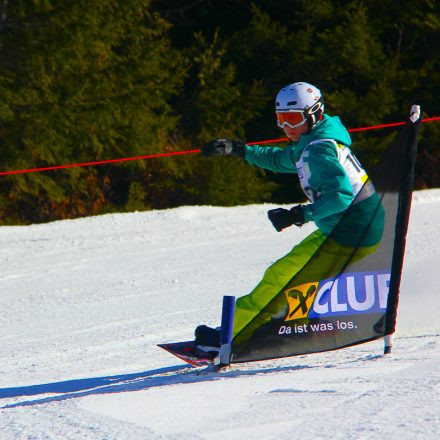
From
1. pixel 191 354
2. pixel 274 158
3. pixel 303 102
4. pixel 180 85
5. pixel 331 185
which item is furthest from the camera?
pixel 180 85

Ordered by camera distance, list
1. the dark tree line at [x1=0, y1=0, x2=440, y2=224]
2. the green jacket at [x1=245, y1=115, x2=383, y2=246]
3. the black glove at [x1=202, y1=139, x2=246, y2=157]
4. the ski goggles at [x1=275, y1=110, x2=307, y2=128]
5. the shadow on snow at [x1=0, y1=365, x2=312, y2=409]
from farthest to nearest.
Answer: the dark tree line at [x1=0, y1=0, x2=440, y2=224] < the black glove at [x1=202, y1=139, x2=246, y2=157] < the ski goggles at [x1=275, y1=110, x2=307, y2=128] < the green jacket at [x1=245, y1=115, x2=383, y2=246] < the shadow on snow at [x1=0, y1=365, x2=312, y2=409]

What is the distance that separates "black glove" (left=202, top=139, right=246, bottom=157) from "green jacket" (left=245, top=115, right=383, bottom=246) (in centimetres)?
60

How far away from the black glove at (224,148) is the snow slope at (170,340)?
124 cm

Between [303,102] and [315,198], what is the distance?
20.5 inches

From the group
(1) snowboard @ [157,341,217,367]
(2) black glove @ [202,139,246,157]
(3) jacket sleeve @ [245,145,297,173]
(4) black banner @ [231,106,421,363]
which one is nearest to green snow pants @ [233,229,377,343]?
(4) black banner @ [231,106,421,363]

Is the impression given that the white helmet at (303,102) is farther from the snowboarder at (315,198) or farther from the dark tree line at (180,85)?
the dark tree line at (180,85)

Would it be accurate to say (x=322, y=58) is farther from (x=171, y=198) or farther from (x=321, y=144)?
(x=321, y=144)

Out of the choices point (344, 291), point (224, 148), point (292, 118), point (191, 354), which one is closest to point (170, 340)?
point (191, 354)

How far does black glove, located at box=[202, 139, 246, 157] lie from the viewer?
19.3ft

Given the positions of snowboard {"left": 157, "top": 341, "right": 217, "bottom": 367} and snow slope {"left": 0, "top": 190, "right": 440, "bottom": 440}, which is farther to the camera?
snowboard {"left": 157, "top": 341, "right": 217, "bottom": 367}

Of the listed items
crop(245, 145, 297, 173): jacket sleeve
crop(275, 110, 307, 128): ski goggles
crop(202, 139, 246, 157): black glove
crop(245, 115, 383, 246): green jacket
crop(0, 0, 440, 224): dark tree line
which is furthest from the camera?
crop(0, 0, 440, 224): dark tree line

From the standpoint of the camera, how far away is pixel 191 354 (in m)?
5.53

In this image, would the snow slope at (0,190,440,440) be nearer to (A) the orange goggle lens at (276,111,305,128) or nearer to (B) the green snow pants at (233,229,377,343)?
(B) the green snow pants at (233,229,377,343)

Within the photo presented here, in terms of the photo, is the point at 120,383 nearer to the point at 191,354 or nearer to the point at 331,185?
the point at 191,354
